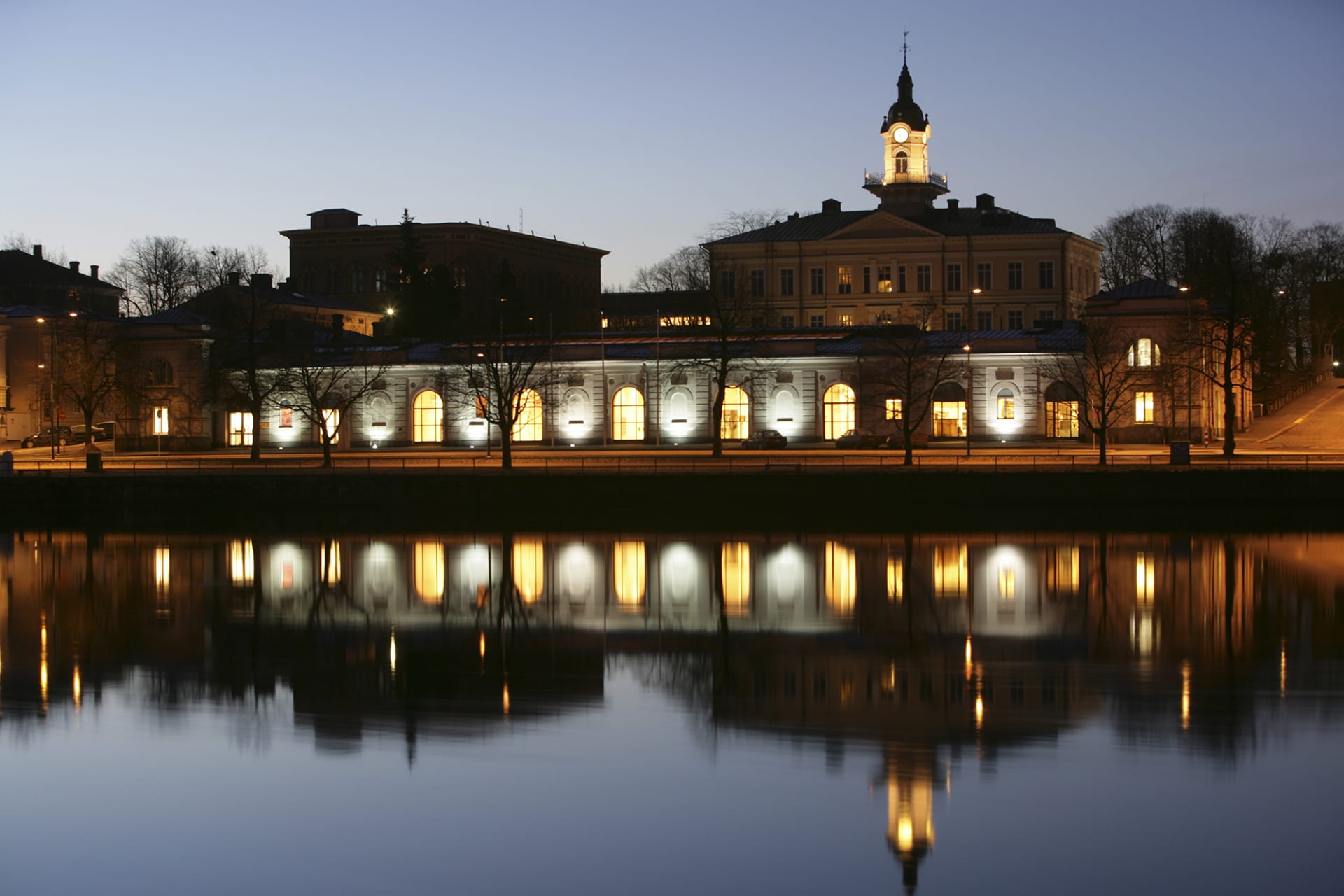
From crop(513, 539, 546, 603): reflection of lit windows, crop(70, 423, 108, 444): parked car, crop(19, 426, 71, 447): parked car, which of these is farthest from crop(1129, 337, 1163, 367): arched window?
crop(19, 426, 71, 447): parked car

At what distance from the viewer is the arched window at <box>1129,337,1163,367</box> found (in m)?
74.2

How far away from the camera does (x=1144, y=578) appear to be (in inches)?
1474

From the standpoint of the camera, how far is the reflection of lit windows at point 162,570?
38312mm

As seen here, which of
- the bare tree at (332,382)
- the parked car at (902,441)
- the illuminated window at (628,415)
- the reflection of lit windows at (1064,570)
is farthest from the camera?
the illuminated window at (628,415)

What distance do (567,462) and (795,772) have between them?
44.4m

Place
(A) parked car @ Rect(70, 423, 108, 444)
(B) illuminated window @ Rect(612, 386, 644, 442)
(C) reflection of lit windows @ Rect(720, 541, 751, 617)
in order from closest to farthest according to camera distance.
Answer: (C) reflection of lit windows @ Rect(720, 541, 751, 617), (B) illuminated window @ Rect(612, 386, 644, 442), (A) parked car @ Rect(70, 423, 108, 444)

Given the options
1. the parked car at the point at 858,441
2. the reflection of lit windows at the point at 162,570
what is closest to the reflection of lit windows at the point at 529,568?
the reflection of lit windows at the point at 162,570

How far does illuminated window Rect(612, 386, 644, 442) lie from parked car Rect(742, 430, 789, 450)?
7.10 meters

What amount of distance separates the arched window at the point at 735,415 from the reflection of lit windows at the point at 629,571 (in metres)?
34.9

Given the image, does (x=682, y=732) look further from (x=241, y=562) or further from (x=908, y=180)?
(x=908, y=180)

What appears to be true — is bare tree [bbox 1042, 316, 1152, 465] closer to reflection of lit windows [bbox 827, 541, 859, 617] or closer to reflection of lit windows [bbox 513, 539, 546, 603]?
reflection of lit windows [bbox 827, 541, 859, 617]


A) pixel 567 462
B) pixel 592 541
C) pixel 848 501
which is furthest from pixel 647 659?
pixel 567 462

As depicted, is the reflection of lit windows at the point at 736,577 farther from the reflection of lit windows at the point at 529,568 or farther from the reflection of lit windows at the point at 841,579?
the reflection of lit windows at the point at 529,568

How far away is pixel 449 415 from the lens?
273 feet
